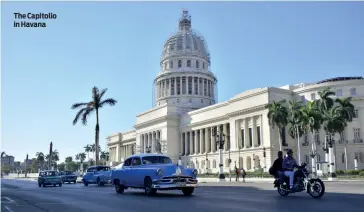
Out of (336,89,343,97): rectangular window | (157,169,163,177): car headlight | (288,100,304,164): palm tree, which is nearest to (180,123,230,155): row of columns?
(288,100,304,164): palm tree

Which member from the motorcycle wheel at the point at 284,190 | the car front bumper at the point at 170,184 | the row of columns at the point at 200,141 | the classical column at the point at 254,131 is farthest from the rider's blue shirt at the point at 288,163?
the row of columns at the point at 200,141

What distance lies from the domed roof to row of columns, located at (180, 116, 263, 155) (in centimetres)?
2676

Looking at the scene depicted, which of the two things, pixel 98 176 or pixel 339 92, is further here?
pixel 339 92

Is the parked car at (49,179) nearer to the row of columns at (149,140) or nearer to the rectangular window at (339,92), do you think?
the rectangular window at (339,92)

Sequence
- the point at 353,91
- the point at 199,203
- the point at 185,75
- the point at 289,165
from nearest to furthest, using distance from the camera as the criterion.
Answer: the point at 199,203
the point at 289,165
the point at 353,91
the point at 185,75

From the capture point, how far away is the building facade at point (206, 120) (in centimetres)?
6250

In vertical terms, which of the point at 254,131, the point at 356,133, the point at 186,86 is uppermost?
the point at 186,86

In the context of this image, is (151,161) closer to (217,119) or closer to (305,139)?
(305,139)

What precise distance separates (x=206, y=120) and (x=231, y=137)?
10.8 m

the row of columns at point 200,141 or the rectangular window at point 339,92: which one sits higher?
the rectangular window at point 339,92

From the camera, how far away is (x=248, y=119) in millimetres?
71438

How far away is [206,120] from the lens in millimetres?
84500

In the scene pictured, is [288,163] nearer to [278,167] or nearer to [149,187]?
[278,167]

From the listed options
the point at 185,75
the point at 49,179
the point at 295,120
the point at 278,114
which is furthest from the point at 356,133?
the point at 185,75
